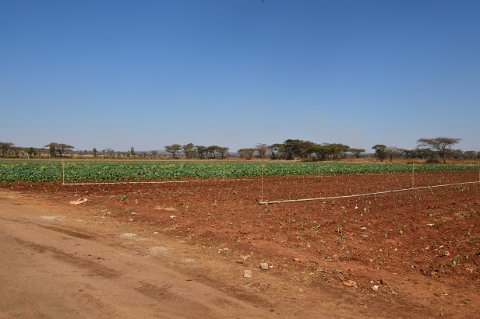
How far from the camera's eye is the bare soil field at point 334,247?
5.02 metres

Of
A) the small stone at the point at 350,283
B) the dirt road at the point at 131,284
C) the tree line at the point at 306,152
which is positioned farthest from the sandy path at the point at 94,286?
the tree line at the point at 306,152

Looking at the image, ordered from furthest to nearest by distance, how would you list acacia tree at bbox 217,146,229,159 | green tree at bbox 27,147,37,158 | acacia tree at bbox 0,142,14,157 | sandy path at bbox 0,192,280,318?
acacia tree at bbox 217,146,229,159, green tree at bbox 27,147,37,158, acacia tree at bbox 0,142,14,157, sandy path at bbox 0,192,280,318

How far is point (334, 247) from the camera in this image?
7.68 metres

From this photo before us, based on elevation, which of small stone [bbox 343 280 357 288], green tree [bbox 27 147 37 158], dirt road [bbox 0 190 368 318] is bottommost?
small stone [bbox 343 280 357 288]

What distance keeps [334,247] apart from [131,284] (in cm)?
443

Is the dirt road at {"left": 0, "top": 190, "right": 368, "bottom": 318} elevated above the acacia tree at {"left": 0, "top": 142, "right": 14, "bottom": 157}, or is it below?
below

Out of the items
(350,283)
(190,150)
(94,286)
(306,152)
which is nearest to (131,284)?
(94,286)

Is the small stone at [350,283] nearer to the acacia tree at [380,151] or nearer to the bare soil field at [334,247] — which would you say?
the bare soil field at [334,247]

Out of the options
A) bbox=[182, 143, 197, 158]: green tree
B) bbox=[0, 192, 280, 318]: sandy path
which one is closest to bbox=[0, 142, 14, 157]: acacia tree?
bbox=[182, 143, 197, 158]: green tree

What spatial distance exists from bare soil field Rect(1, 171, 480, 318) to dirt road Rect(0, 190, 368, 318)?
51 mm

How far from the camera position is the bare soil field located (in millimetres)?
5020

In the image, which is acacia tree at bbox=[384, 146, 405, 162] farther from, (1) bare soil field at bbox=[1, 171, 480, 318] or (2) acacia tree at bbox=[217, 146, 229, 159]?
(1) bare soil field at bbox=[1, 171, 480, 318]

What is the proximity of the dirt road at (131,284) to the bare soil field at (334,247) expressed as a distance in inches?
2.0

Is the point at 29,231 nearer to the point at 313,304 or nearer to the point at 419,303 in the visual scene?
the point at 313,304
